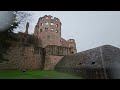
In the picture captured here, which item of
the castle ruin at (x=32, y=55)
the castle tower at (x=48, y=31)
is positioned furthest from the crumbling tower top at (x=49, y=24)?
the castle ruin at (x=32, y=55)

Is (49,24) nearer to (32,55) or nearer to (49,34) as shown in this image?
(49,34)

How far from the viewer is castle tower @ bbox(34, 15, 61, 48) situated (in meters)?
29.8

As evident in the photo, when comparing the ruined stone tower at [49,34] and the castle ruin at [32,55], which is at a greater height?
the ruined stone tower at [49,34]

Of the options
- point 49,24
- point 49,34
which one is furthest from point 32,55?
point 49,24

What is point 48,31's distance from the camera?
30625mm

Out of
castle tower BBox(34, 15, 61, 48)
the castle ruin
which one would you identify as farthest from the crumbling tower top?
the castle ruin

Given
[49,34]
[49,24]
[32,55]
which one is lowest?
[32,55]

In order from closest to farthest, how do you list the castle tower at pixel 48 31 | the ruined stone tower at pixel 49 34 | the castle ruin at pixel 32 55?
1. the castle ruin at pixel 32 55
2. the ruined stone tower at pixel 49 34
3. the castle tower at pixel 48 31

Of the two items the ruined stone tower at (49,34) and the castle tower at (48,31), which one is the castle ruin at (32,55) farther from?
the castle tower at (48,31)

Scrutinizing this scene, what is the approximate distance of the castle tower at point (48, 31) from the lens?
97.8 feet

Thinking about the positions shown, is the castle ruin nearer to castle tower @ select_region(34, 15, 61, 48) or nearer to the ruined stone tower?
the ruined stone tower

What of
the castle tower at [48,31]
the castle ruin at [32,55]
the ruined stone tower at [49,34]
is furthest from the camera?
the castle tower at [48,31]
